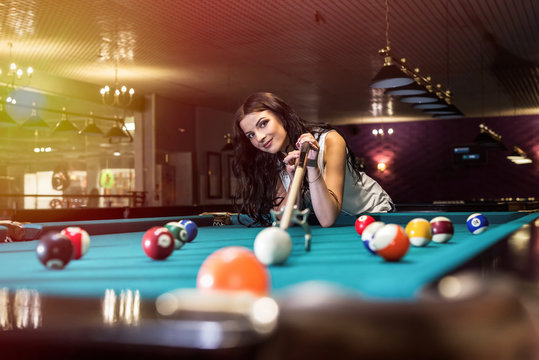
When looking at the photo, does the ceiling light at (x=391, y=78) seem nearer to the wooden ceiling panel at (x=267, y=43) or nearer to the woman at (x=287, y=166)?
the woman at (x=287, y=166)

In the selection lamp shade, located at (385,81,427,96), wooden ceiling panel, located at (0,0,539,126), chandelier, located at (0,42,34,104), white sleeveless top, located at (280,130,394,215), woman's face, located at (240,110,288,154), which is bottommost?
white sleeveless top, located at (280,130,394,215)

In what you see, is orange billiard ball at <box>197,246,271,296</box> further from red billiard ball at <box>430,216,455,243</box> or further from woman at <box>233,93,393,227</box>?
woman at <box>233,93,393,227</box>

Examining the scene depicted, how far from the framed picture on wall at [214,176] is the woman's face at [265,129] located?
32.5 ft

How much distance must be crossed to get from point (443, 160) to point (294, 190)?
14.6 meters

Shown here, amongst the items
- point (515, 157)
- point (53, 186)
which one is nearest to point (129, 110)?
point (53, 186)

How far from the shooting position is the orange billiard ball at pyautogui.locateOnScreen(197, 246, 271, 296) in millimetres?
848

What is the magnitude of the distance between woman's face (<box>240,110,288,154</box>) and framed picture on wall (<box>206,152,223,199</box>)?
991 cm

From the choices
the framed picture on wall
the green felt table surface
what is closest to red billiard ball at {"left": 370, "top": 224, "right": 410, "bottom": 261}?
the green felt table surface

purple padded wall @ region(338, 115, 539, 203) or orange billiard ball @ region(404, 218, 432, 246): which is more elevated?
purple padded wall @ region(338, 115, 539, 203)

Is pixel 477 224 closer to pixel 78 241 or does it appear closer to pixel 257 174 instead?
pixel 257 174

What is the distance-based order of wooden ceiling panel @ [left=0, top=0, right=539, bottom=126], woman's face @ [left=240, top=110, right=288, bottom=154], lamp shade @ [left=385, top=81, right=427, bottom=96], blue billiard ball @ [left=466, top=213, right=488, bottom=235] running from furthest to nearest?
1. wooden ceiling panel @ [left=0, top=0, right=539, bottom=126]
2. lamp shade @ [left=385, top=81, right=427, bottom=96]
3. woman's face @ [left=240, top=110, right=288, bottom=154]
4. blue billiard ball @ [left=466, top=213, right=488, bottom=235]

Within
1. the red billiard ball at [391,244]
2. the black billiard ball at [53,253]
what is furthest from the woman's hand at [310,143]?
the black billiard ball at [53,253]

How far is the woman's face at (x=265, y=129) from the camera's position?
305 cm

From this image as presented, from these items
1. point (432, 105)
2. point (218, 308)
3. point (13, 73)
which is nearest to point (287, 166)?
point (218, 308)
